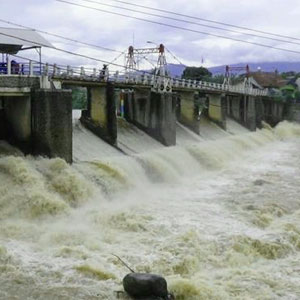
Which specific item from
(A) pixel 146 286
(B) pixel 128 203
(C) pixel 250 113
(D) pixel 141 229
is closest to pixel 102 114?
(B) pixel 128 203

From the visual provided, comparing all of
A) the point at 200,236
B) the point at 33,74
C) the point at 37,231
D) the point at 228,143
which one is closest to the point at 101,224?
the point at 37,231

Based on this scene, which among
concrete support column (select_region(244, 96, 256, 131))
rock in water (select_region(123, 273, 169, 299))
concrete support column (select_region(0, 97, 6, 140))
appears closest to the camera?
rock in water (select_region(123, 273, 169, 299))

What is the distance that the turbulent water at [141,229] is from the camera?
9672 millimetres

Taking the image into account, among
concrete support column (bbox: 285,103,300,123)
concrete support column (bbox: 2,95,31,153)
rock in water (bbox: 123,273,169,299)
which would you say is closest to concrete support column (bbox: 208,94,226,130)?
concrete support column (bbox: 285,103,300,123)

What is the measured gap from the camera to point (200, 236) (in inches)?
490

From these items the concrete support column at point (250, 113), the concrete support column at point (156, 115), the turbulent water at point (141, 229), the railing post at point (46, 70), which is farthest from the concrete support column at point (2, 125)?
the concrete support column at point (250, 113)

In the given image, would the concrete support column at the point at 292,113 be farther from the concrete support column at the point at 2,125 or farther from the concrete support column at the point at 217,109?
the concrete support column at the point at 2,125

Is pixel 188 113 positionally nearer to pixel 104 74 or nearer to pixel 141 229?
pixel 104 74

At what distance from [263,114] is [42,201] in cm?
4161

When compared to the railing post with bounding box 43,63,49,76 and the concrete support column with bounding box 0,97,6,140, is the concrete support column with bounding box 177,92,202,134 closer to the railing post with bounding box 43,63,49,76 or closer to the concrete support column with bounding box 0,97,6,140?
the railing post with bounding box 43,63,49,76

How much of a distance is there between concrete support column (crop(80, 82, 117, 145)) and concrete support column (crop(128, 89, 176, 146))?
4.16 meters

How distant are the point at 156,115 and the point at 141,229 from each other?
14043mm

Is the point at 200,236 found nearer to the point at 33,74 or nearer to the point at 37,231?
the point at 37,231

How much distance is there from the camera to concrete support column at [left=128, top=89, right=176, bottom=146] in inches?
1022
